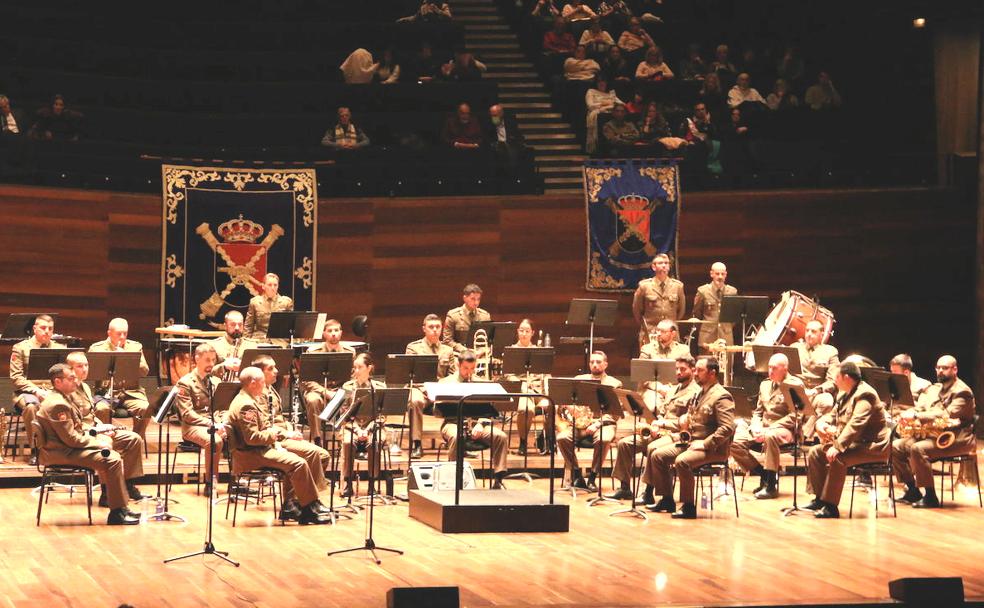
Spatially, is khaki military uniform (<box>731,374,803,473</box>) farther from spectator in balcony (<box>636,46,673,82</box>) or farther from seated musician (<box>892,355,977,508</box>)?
spectator in balcony (<box>636,46,673,82</box>)

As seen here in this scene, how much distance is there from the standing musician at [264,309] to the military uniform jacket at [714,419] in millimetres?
4761

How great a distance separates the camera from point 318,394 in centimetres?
1283

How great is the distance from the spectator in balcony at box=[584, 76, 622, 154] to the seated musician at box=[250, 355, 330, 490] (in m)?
6.84

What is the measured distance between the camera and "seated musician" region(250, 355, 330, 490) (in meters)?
10.8

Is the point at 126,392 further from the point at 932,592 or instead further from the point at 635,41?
the point at 635,41

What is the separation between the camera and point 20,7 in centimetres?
1716

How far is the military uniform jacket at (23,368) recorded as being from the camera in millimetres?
12172

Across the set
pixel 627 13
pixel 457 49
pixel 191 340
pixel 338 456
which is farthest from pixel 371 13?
pixel 338 456

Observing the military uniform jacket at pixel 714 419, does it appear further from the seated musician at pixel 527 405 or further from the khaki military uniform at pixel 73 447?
the khaki military uniform at pixel 73 447

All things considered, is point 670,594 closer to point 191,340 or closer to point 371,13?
point 191,340

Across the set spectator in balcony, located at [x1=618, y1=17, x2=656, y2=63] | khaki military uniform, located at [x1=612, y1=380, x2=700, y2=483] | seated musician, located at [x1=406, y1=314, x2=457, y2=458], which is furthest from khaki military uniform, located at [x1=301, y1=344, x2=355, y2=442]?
spectator in balcony, located at [x1=618, y1=17, x2=656, y2=63]

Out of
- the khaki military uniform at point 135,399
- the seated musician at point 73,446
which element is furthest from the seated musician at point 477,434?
the seated musician at point 73,446

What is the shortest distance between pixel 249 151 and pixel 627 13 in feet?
19.4

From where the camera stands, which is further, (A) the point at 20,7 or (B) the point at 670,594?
(A) the point at 20,7
